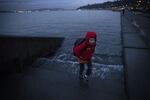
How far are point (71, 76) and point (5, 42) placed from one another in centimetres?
221

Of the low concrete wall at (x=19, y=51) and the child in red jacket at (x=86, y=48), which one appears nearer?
the child in red jacket at (x=86, y=48)

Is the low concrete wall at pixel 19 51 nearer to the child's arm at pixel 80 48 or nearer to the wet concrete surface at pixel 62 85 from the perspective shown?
the wet concrete surface at pixel 62 85

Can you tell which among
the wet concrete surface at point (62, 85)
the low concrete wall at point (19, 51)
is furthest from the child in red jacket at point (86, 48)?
the low concrete wall at point (19, 51)

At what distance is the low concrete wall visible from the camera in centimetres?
775

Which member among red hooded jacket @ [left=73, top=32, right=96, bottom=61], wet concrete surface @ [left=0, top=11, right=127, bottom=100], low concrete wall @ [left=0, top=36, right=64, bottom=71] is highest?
red hooded jacket @ [left=73, top=32, right=96, bottom=61]

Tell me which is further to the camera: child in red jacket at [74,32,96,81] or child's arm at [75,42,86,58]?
child's arm at [75,42,86,58]

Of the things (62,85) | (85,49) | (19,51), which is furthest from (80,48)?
(19,51)

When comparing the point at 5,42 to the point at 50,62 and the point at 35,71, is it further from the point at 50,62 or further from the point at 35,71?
the point at 50,62

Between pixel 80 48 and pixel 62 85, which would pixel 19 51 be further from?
pixel 80 48

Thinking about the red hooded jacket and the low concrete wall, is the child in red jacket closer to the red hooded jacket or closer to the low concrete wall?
the red hooded jacket

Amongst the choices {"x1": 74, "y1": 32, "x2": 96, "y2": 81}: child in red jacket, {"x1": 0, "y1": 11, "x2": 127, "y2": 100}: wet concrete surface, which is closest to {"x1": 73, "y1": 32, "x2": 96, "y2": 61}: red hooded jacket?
{"x1": 74, "y1": 32, "x2": 96, "y2": 81}: child in red jacket

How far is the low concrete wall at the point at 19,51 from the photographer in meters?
7.75

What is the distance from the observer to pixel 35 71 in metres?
8.16

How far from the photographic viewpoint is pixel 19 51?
28.1 ft
